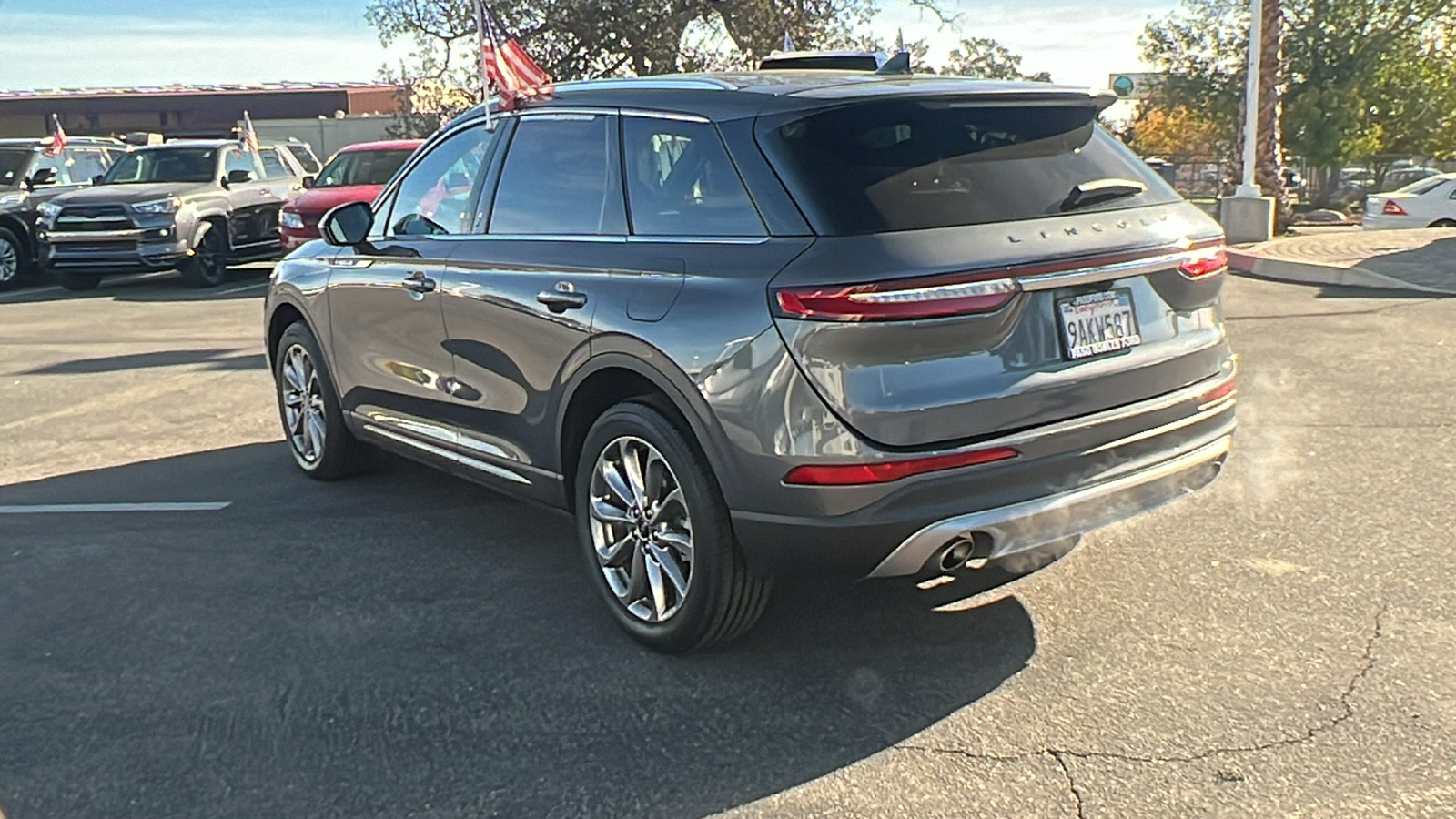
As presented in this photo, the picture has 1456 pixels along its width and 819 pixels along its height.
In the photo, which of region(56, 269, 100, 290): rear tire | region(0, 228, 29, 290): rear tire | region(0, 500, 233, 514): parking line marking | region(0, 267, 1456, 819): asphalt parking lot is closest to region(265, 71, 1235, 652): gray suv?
region(0, 267, 1456, 819): asphalt parking lot

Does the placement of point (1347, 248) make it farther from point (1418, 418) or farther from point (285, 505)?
point (285, 505)

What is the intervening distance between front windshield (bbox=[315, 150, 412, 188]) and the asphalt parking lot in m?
10.4

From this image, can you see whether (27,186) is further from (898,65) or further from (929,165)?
(929,165)

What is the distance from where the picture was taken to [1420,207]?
2197cm

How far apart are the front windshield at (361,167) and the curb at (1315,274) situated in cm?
1025

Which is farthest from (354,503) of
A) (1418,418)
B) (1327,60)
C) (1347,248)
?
(1327,60)

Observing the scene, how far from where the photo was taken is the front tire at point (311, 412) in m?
6.16

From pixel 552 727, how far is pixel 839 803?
0.90 meters

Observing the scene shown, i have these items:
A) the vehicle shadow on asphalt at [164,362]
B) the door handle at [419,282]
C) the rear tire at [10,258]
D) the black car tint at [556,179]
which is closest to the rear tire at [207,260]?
the rear tire at [10,258]

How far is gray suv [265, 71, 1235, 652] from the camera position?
3.46 metres

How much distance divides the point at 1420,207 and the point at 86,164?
21222 mm

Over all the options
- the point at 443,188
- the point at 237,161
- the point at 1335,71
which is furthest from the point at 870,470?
the point at 1335,71

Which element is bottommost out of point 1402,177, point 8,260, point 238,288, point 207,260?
point 1402,177

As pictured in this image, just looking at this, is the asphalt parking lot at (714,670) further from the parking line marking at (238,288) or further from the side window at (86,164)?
the side window at (86,164)
